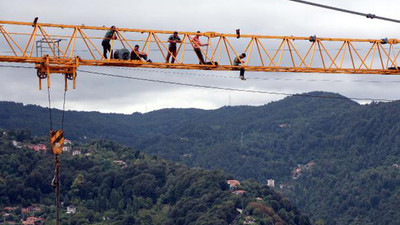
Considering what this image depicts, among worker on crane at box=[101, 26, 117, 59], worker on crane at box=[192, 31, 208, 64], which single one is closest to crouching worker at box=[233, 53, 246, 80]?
worker on crane at box=[192, 31, 208, 64]

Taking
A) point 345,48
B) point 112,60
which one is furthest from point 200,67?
point 345,48

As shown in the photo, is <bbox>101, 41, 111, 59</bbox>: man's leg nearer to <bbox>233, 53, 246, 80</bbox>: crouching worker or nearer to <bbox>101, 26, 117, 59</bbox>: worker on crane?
<bbox>101, 26, 117, 59</bbox>: worker on crane

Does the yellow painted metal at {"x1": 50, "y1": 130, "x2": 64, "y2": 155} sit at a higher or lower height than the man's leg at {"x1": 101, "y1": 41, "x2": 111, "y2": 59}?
lower

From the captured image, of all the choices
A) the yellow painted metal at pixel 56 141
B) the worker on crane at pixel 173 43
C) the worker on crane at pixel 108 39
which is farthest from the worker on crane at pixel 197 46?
the yellow painted metal at pixel 56 141

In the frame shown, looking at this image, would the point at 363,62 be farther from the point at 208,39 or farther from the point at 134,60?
the point at 134,60

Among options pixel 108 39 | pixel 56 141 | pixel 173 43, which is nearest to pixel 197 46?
pixel 173 43

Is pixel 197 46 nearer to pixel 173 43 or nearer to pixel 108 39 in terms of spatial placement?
pixel 173 43

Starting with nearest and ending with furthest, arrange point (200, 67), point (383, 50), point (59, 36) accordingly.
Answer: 1. point (59, 36)
2. point (200, 67)
3. point (383, 50)

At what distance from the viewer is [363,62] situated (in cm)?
7819

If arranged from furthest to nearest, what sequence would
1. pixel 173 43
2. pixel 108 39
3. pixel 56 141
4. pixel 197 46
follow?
1. pixel 197 46
2. pixel 173 43
3. pixel 108 39
4. pixel 56 141

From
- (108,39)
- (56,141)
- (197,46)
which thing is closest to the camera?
(56,141)

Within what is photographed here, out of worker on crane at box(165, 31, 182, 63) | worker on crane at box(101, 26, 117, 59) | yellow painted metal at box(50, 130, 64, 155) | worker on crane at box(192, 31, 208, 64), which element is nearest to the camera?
yellow painted metal at box(50, 130, 64, 155)

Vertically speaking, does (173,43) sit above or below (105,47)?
above

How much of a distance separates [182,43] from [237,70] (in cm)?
575
